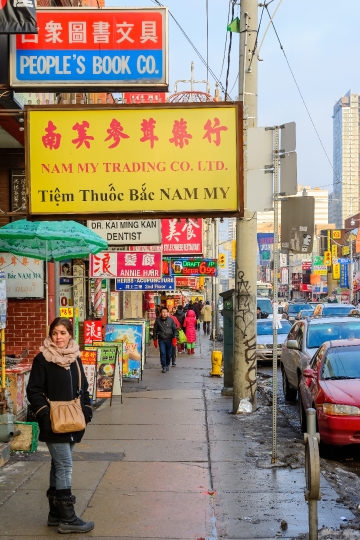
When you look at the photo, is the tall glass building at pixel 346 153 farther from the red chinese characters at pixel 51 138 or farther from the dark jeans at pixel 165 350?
the red chinese characters at pixel 51 138

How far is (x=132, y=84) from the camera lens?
323 inches

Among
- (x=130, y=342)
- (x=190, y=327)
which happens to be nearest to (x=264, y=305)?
(x=190, y=327)

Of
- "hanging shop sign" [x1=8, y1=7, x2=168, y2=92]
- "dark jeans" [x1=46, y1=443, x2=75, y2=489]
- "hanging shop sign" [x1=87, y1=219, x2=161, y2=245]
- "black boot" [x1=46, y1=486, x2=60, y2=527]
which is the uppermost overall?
Result: "hanging shop sign" [x1=8, y1=7, x2=168, y2=92]

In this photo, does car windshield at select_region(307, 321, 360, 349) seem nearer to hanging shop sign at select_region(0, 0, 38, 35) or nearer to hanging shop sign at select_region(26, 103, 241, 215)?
hanging shop sign at select_region(26, 103, 241, 215)

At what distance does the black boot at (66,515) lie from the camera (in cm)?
611

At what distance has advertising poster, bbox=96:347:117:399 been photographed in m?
13.0

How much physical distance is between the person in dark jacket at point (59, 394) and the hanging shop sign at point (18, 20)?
3.28m

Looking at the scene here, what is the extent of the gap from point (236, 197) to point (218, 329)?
1217 inches

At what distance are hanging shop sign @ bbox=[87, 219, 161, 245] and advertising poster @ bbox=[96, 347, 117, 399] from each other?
3640mm

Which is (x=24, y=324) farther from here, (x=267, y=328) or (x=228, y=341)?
(x=267, y=328)

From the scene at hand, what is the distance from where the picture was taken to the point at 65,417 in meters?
5.99

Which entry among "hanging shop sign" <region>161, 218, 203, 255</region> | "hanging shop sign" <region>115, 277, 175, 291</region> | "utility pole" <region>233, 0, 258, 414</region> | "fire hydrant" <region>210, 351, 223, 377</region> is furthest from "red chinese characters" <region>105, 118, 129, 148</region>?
"hanging shop sign" <region>161, 218, 203, 255</region>

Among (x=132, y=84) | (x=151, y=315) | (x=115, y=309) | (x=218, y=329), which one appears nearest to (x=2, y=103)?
(x=132, y=84)

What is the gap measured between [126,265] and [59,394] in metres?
11.9
